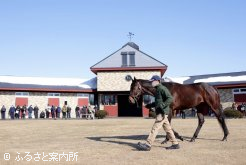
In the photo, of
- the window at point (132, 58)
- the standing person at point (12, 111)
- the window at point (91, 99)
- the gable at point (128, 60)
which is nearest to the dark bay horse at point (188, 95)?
the gable at point (128, 60)

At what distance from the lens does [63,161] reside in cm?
679

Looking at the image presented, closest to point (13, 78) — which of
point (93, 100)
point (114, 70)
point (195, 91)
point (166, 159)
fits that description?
point (93, 100)

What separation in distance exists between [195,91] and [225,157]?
11.7 feet

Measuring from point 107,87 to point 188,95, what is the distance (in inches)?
1037

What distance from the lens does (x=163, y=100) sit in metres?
8.42

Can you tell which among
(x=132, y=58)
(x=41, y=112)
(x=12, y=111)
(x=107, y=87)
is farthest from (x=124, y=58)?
(x=12, y=111)

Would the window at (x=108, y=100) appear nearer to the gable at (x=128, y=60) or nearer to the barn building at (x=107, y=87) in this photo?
the barn building at (x=107, y=87)

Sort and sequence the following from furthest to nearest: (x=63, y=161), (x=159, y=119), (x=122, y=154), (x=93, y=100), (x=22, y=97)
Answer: (x=93, y=100)
(x=22, y=97)
(x=159, y=119)
(x=122, y=154)
(x=63, y=161)

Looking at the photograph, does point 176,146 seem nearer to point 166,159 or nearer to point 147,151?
point 147,151

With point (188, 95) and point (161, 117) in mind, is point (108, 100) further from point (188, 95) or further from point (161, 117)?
point (161, 117)

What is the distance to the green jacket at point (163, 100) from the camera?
26.9 ft

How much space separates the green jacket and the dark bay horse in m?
1.12

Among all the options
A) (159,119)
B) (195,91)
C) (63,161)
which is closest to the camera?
(63,161)

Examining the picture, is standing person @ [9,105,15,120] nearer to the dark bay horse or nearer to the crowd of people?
the crowd of people
